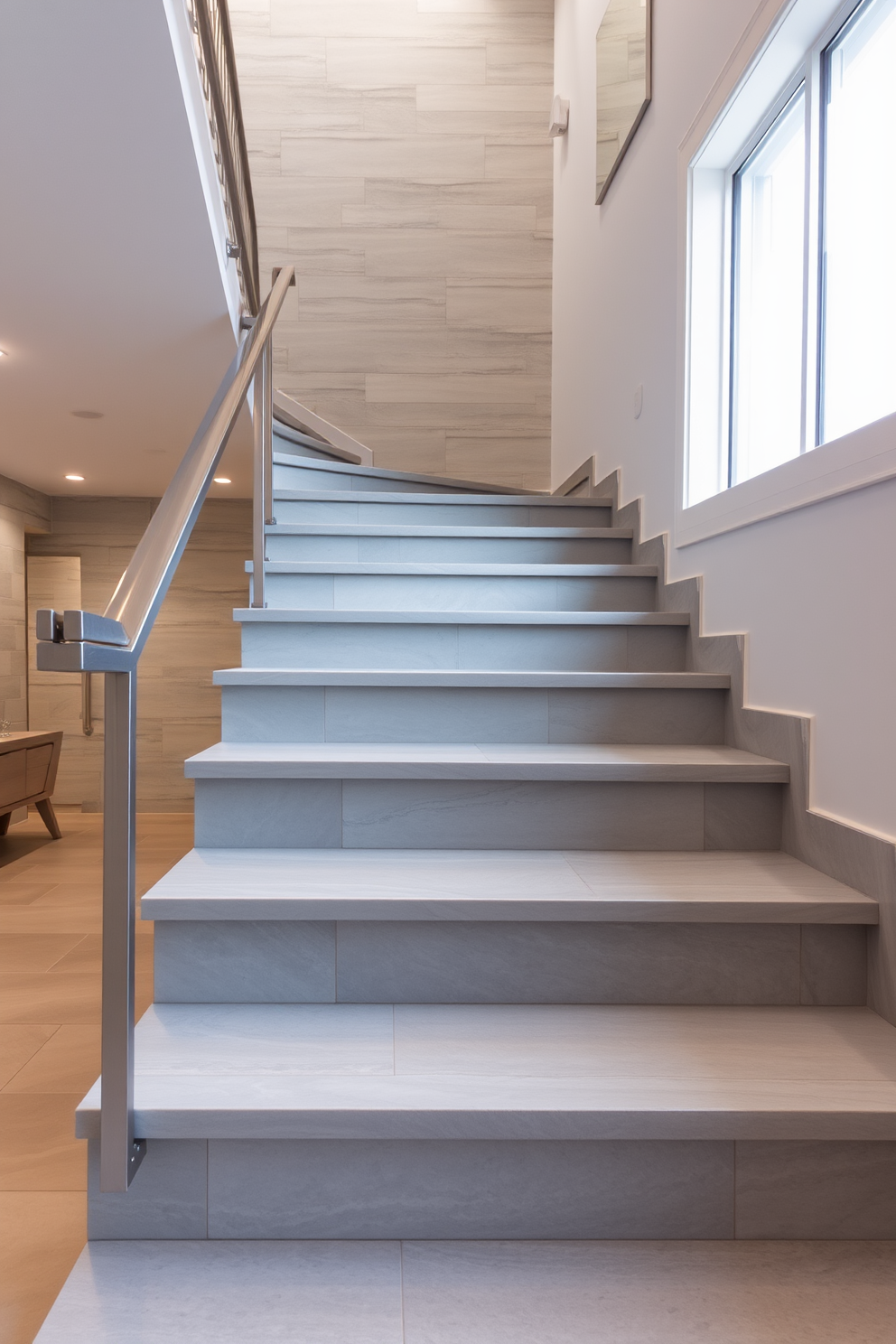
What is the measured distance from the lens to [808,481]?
168cm

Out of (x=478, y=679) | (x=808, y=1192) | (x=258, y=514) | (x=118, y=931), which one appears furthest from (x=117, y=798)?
(x=258, y=514)

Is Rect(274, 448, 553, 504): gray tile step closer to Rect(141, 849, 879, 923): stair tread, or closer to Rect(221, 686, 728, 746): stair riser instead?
Rect(221, 686, 728, 746): stair riser

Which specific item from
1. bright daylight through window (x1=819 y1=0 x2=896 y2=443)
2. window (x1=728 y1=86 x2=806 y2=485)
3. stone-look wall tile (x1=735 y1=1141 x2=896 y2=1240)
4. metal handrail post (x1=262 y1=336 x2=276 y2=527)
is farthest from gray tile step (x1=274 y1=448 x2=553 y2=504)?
stone-look wall tile (x1=735 y1=1141 x2=896 y2=1240)

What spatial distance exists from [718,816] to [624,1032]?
574mm

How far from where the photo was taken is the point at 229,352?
3.56 meters

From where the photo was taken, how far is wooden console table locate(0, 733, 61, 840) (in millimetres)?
4551

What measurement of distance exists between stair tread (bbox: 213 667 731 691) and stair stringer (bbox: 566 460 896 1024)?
10 cm

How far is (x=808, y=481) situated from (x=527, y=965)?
1.06 meters

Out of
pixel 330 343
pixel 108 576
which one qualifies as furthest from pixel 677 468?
pixel 108 576

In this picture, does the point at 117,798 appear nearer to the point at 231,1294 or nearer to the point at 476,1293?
the point at 231,1294

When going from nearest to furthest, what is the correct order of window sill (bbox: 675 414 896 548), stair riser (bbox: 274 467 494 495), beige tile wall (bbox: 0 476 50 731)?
window sill (bbox: 675 414 896 548) < stair riser (bbox: 274 467 494 495) < beige tile wall (bbox: 0 476 50 731)

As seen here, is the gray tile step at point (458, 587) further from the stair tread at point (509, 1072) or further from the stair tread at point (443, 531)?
the stair tread at point (509, 1072)

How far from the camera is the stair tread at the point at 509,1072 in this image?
1061 millimetres

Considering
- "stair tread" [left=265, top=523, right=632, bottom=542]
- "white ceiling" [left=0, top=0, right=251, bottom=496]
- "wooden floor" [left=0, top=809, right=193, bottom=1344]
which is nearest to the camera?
"wooden floor" [left=0, top=809, right=193, bottom=1344]
